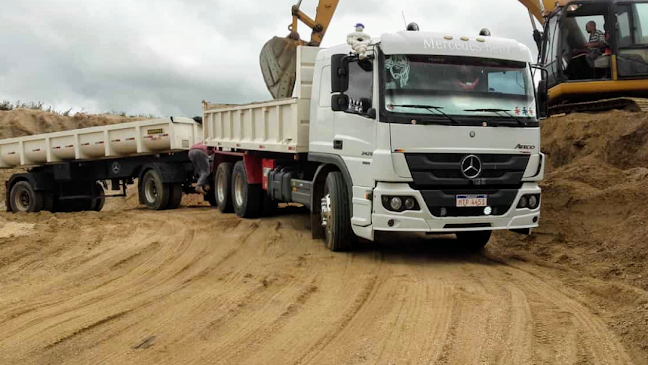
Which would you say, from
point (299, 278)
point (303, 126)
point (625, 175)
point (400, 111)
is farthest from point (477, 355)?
point (625, 175)

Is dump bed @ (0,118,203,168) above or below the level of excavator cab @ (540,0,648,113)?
below

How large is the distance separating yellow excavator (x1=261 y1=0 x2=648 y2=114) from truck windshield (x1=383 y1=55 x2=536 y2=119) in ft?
19.3

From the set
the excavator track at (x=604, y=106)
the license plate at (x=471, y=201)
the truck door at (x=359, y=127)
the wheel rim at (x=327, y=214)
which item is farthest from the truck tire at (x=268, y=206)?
the excavator track at (x=604, y=106)

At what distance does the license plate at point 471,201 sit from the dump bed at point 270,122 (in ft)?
10.3

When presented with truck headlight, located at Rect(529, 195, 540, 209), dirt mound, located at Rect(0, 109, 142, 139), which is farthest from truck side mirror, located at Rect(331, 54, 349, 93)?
dirt mound, located at Rect(0, 109, 142, 139)

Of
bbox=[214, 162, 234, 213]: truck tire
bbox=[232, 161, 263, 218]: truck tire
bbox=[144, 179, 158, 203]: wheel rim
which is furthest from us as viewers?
bbox=[144, 179, 158, 203]: wheel rim

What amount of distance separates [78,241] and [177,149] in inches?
209

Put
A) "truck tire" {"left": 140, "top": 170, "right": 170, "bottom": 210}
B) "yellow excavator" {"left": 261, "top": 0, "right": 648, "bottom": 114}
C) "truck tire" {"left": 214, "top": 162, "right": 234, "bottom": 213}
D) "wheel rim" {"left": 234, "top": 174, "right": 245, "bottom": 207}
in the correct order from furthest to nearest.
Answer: "truck tire" {"left": 140, "top": 170, "right": 170, "bottom": 210} < "yellow excavator" {"left": 261, "top": 0, "right": 648, "bottom": 114} < "truck tire" {"left": 214, "top": 162, "right": 234, "bottom": 213} < "wheel rim" {"left": 234, "top": 174, "right": 245, "bottom": 207}

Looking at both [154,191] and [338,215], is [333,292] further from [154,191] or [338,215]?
[154,191]

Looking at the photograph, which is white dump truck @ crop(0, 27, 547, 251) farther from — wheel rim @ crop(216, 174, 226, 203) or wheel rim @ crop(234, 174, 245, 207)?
wheel rim @ crop(216, 174, 226, 203)

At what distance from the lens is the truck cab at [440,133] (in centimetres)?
758

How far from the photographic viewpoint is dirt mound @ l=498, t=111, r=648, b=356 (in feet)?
20.7

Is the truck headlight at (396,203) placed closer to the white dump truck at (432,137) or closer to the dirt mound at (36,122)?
the white dump truck at (432,137)

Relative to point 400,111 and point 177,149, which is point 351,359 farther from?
point 177,149
